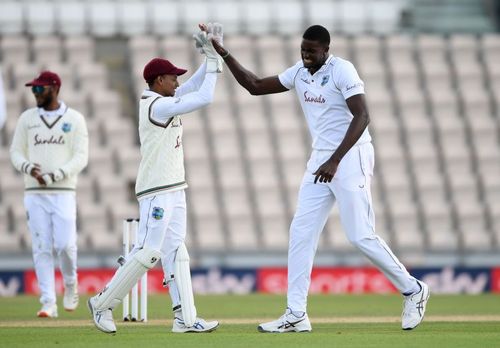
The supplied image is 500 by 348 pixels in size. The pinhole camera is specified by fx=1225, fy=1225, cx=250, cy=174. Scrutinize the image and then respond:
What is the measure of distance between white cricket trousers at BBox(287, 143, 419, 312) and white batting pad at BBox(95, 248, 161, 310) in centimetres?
96

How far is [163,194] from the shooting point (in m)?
7.98

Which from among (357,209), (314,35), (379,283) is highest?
(314,35)

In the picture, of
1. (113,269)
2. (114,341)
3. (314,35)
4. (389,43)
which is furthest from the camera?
(389,43)

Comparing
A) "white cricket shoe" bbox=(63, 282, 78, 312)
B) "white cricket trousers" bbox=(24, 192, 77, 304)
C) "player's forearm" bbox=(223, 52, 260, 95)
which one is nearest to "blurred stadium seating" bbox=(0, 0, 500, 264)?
"white cricket shoe" bbox=(63, 282, 78, 312)

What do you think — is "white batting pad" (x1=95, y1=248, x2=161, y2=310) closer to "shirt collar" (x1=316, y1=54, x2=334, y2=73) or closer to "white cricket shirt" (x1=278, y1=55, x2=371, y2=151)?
"white cricket shirt" (x1=278, y1=55, x2=371, y2=151)

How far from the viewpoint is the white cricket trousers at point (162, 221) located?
26.0ft

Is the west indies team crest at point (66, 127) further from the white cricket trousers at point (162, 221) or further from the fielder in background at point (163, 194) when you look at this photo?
the white cricket trousers at point (162, 221)

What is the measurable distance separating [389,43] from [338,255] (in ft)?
17.8

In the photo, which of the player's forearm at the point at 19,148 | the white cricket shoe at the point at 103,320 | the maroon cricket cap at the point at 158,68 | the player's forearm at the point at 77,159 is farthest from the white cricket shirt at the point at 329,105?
the player's forearm at the point at 19,148

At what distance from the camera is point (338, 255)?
56.3 feet

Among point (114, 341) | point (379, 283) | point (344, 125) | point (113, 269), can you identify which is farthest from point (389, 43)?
point (114, 341)

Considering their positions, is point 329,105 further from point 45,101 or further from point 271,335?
point 45,101

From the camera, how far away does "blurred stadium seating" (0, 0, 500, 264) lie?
18.7m

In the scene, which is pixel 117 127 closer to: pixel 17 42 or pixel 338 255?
pixel 17 42
